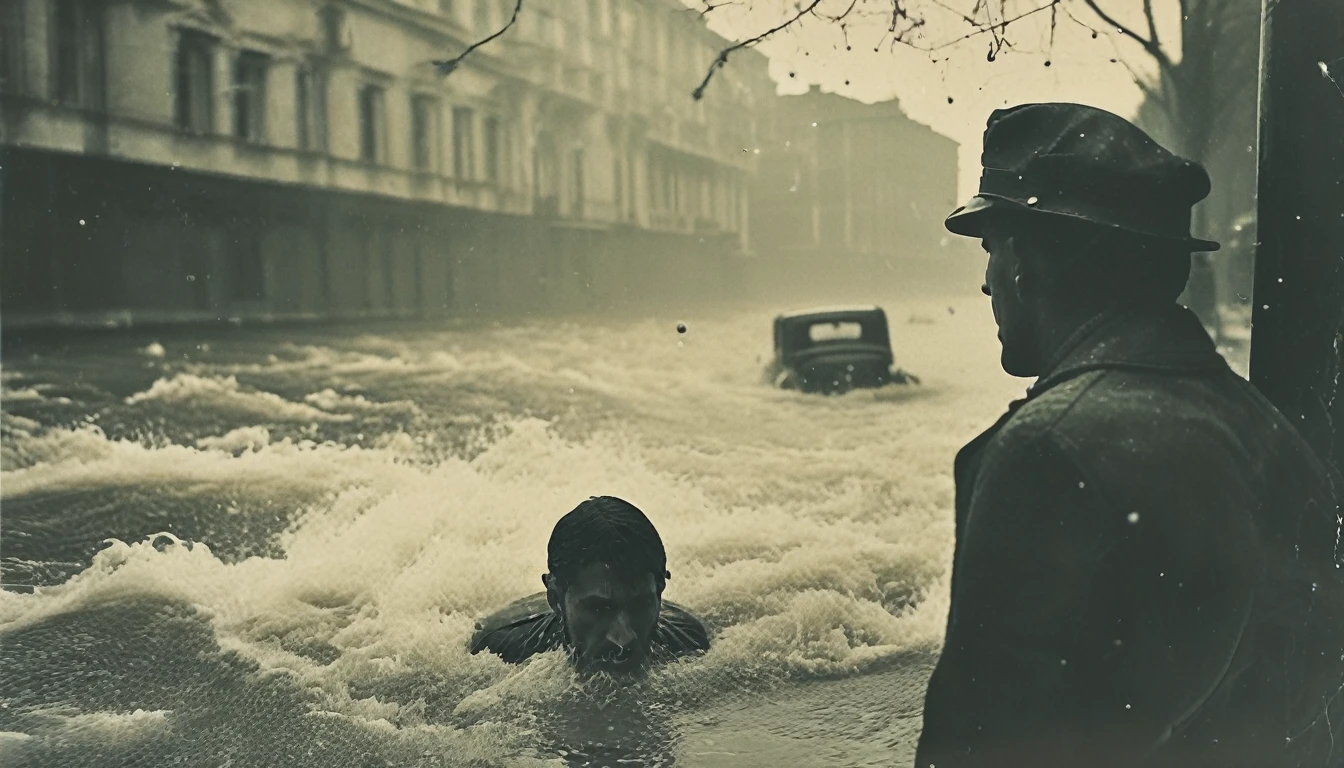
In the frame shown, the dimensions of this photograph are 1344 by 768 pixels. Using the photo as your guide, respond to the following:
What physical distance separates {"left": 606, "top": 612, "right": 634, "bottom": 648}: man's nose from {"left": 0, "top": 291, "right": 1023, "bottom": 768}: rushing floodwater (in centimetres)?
45

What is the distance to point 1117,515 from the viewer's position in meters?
1.75

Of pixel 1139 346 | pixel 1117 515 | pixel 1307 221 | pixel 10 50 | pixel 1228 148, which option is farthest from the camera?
pixel 10 50

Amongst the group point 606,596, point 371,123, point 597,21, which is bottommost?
point 606,596

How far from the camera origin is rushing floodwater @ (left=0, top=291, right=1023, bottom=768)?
449 cm

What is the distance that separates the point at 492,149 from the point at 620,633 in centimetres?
266

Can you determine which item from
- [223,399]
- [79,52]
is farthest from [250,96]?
[223,399]

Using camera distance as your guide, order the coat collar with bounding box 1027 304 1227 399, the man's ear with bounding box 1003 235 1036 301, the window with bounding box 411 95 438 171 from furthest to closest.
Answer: the window with bounding box 411 95 438 171
the man's ear with bounding box 1003 235 1036 301
the coat collar with bounding box 1027 304 1227 399

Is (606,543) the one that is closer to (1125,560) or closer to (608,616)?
(608,616)

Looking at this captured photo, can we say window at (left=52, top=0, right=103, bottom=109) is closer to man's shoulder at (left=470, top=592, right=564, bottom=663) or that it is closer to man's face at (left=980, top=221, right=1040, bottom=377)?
man's shoulder at (left=470, top=592, right=564, bottom=663)

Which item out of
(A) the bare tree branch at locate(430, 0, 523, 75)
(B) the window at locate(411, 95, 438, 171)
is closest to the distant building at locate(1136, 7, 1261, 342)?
(A) the bare tree branch at locate(430, 0, 523, 75)

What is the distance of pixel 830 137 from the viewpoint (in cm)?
536

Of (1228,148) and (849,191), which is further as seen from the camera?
(849,191)

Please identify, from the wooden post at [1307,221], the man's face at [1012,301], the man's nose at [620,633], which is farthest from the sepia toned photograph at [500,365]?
the man's face at [1012,301]

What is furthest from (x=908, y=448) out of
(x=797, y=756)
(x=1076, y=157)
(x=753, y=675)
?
(x=1076, y=157)
